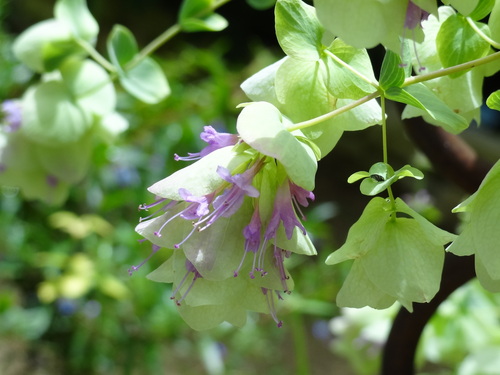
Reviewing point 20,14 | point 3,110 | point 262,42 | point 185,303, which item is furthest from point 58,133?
point 20,14

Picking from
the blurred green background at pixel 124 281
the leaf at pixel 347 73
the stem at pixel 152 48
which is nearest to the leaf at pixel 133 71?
the stem at pixel 152 48

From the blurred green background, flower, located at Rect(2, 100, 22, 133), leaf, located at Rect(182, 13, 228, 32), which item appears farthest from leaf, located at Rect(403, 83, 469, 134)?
the blurred green background

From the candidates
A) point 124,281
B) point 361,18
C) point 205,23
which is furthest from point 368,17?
point 124,281

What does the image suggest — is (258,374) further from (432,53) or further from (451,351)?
(432,53)

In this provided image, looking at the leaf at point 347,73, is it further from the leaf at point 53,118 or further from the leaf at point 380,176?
the leaf at point 53,118

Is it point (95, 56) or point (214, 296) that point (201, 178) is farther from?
point (95, 56)

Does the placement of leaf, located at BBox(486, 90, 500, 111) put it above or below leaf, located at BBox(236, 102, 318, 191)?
above

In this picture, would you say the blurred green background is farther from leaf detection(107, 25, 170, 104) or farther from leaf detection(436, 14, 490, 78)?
leaf detection(436, 14, 490, 78)
